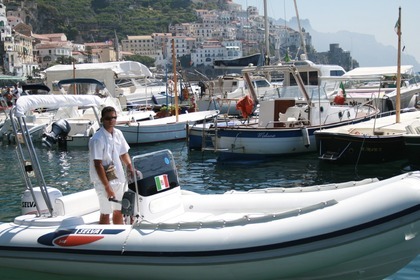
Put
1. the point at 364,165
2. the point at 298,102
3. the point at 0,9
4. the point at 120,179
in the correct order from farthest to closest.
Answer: the point at 0,9, the point at 298,102, the point at 364,165, the point at 120,179

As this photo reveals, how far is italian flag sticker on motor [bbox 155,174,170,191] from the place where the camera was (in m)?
7.67

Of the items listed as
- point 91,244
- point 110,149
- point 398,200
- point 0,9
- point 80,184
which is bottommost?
point 80,184

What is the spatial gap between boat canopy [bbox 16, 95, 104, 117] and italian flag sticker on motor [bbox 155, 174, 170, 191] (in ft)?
5.76

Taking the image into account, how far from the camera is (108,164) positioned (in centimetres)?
725

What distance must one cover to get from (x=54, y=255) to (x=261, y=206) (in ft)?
9.68

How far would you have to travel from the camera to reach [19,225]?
Result: 7539 mm

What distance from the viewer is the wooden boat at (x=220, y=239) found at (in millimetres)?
6504

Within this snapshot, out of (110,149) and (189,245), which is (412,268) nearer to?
(189,245)

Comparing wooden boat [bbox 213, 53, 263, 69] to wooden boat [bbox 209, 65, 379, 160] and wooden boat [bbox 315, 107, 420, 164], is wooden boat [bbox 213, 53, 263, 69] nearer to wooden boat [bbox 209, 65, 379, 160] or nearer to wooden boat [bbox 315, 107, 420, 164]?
wooden boat [bbox 209, 65, 379, 160]

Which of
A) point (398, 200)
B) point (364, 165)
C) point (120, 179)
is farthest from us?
point (364, 165)

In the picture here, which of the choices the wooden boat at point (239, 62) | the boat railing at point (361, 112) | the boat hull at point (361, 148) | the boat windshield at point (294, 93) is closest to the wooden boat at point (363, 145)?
the boat hull at point (361, 148)

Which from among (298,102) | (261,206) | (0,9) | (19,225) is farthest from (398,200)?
(0,9)

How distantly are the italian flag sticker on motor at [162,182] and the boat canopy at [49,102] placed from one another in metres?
1.75

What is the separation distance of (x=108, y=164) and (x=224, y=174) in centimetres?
891
